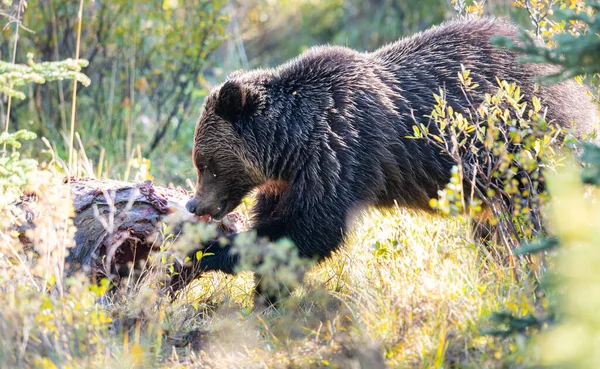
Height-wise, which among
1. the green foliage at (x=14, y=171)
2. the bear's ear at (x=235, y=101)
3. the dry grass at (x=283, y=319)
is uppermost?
the bear's ear at (x=235, y=101)

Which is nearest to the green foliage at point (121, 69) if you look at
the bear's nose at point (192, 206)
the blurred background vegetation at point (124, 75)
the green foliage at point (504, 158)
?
the blurred background vegetation at point (124, 75)

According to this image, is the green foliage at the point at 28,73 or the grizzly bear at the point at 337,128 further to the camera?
the grizzly bear at the point at 337,128

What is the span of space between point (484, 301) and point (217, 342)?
153 centimetres

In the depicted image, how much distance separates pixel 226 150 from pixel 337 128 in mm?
968

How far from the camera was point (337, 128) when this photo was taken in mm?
5371

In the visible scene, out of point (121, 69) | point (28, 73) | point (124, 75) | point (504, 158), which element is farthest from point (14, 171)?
point (121, 69)

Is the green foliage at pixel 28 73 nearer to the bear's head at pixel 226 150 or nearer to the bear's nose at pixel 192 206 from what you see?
the bear's head at pixel 226 150

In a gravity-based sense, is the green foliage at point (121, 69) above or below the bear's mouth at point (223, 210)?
above

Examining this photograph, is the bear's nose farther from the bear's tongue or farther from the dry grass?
the dry grass

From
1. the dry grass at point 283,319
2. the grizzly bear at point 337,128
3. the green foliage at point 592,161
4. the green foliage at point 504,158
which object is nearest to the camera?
the green foliage at point 592,161

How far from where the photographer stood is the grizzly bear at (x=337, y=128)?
206 inches

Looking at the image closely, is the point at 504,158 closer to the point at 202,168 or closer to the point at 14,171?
the point at 202,168

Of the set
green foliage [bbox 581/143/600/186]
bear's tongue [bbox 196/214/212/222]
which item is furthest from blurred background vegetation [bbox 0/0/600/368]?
bear's tongue [bbox 196/214/212/222]

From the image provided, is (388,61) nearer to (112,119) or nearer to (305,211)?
(305,211)
